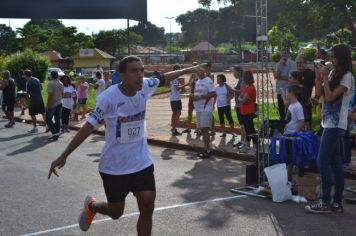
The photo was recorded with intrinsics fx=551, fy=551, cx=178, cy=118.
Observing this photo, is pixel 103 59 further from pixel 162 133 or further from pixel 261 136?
pixel 261 136

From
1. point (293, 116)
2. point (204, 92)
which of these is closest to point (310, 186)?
point (293, 116)

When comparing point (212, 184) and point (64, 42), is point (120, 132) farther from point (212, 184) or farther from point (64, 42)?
point (64, 42)

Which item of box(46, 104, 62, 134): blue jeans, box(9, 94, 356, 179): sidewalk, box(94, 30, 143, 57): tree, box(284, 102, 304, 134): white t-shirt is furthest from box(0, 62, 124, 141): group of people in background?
box(94, 30, 143, 57): tree

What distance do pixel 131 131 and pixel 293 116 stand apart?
3.75 m

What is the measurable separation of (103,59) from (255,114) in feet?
231

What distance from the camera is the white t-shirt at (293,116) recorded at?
8.00 metres

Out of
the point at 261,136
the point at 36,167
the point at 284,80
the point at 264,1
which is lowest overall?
the point at 36,167

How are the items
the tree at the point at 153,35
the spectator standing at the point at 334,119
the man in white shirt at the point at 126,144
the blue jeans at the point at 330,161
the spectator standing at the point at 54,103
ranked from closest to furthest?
the man in white shirt at the point at 126,144 → the spectator standing at the point at 334,119 → the blue jeans at the point at 330,161 → the spectator standing at the point at 54,103 → the tree at the point at 153,35

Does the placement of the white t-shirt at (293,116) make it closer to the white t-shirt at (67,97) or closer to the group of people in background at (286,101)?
the group of people in background at (286,101)

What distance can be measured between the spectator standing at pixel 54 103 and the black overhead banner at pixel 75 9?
17.7 ft

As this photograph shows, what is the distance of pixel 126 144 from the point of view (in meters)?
→ 4.94

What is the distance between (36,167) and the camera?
1018cm

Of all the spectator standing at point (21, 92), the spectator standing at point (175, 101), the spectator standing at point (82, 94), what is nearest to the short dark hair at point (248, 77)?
the spectator standing at point (175, 101)

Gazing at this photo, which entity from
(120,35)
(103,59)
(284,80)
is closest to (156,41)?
(120,35)
